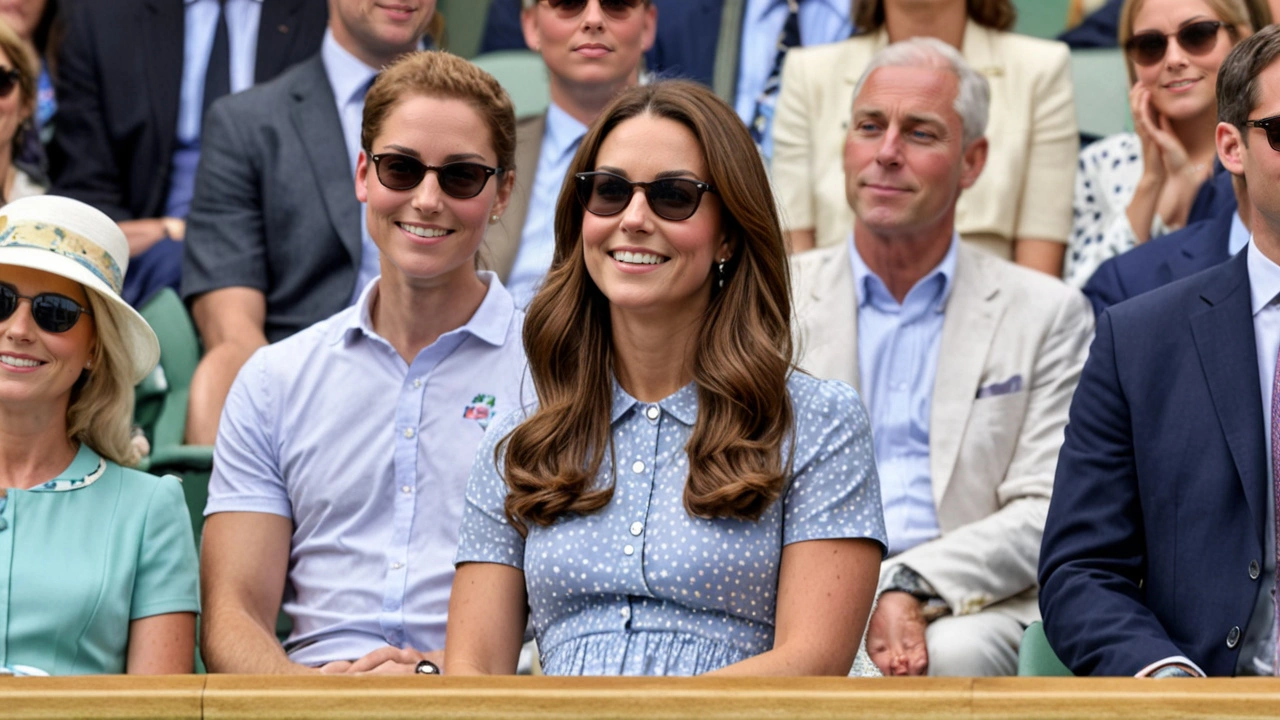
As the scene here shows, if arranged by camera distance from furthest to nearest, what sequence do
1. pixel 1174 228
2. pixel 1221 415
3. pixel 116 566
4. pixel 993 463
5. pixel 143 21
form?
pixel 143 21 < pixel 1174 228 < pixel 993 463 < pixel 116 566 < pixel 1221 415

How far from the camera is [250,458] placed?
337 centimetres

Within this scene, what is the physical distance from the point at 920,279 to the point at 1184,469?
4.58 ft

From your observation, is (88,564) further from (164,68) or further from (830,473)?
(164,68)

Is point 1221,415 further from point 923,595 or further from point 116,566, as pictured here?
point 116,566

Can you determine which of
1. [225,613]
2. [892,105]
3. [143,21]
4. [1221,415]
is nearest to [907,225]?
[892,105]

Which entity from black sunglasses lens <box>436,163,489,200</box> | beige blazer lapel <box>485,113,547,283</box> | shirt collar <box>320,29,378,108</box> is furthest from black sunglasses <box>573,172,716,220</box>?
shirt collar <box>320,29,378,108</box>

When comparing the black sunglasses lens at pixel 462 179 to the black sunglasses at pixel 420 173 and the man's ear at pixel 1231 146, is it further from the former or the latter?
the man's ear at pixel 1231 146

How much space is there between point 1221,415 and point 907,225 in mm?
1412

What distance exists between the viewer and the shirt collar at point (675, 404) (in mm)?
2791

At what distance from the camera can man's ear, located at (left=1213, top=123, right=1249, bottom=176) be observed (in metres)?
2.96

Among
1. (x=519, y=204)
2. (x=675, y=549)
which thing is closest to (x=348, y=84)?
(x=519, y=204)

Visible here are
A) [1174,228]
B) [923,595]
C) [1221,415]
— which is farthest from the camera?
[1174,228]

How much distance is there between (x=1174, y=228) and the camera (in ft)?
14.7

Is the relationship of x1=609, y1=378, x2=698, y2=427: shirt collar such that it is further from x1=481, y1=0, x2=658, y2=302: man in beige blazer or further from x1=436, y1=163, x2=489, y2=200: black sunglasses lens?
x1=481, y1=0, x2=658, y2=302: man in beige blazer
